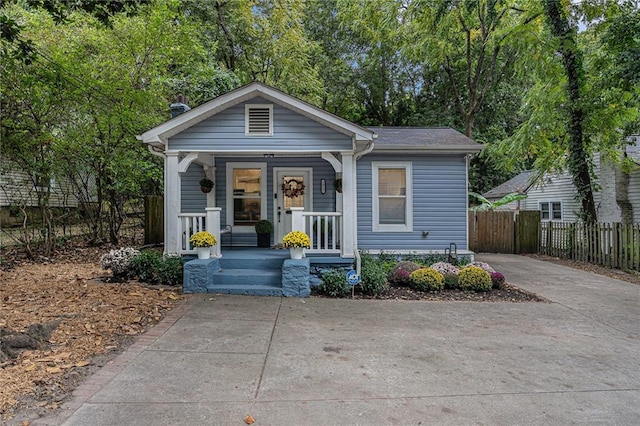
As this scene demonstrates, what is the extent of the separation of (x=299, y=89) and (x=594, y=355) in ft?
55.6

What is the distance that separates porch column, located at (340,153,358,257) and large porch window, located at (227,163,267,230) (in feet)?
8.48

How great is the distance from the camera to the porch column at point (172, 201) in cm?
750

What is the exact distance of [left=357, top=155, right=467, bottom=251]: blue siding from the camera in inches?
355

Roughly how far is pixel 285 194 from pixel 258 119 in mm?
2342

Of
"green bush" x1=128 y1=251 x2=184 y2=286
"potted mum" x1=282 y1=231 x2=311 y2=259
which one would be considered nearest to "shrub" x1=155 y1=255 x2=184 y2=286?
"green bush" x1=128 y1=251 x2=184 y2=286

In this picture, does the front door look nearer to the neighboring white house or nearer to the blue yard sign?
the blue yard sign

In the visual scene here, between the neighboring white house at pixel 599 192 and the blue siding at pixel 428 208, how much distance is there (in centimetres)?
629

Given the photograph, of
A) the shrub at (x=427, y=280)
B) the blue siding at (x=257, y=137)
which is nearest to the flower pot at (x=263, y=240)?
the blue siding at (x=257, y=137)

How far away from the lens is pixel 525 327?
5105 millimetres

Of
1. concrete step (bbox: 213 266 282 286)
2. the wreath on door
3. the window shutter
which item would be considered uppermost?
the window shutter

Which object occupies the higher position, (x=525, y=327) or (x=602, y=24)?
(x=602, y=24)

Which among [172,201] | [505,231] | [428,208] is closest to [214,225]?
[172,201]

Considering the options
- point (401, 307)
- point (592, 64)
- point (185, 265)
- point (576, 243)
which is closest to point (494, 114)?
point (592, 64)

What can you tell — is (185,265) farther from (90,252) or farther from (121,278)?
(90,252)
